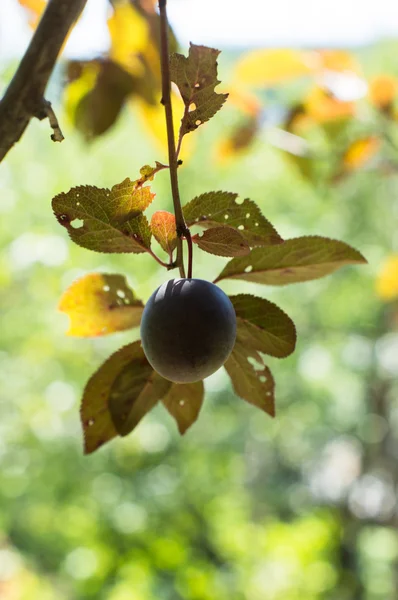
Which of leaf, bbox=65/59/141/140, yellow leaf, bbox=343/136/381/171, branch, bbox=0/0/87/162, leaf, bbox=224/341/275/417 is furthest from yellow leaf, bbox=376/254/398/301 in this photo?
branch, bbox=0/0/87/162

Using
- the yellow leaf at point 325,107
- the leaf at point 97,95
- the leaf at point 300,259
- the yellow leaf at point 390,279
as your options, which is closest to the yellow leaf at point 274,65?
the yellow leaf at point 325,107

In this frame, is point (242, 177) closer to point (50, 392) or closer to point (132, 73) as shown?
point (50, 392)

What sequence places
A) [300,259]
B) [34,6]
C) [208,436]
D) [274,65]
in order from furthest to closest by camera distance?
[208,436]
[274,65]
[34,6]
[300,259]

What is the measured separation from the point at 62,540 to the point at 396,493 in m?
2.46

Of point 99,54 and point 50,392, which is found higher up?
point 99,54

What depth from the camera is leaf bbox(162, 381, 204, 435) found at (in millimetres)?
414

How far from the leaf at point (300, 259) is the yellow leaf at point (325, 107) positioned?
Answer: 0.66 meters

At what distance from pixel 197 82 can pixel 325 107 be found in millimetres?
742

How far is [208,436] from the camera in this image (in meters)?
4.44

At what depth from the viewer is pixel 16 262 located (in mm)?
2963

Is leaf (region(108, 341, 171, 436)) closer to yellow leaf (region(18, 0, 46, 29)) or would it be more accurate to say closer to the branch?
the branch

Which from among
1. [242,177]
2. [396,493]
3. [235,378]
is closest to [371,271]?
[242,177]

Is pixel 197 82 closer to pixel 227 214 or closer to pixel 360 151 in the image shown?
pixel 227 214

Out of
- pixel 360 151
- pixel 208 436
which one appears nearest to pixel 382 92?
pixel 360 151
